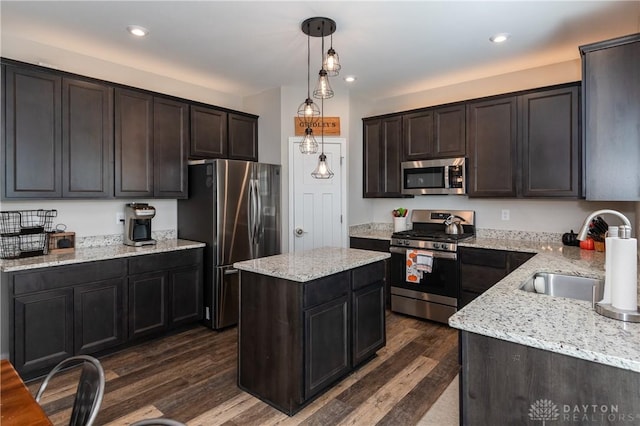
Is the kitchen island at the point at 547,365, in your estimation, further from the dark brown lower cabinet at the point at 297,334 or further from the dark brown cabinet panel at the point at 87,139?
the dark brown cabinet panel at the point at 87,139

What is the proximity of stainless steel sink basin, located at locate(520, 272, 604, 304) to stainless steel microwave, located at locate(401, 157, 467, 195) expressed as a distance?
5.80ft

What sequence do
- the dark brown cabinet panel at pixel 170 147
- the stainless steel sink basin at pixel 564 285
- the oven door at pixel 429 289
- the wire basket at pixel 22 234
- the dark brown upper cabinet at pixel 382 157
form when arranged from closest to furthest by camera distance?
the stainless steel sink basin at pixel 564 285 < the wire basket at pixel 22 234 < the dark brown cabinet panel at pixel 170 147 < the oven door at pixel 429 289 < the dark brown upper cabinet at pixel 382 157

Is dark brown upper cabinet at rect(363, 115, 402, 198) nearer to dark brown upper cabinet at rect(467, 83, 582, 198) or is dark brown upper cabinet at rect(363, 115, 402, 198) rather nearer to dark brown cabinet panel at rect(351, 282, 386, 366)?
dark brown upper cabinet at rect(467, 83, 582, 198)

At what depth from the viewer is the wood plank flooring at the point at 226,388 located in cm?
223

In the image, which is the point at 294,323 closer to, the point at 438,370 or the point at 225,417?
the point at 225,417

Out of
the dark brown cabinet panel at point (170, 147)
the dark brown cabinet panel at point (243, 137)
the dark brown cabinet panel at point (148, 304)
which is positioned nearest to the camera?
the dark brown cabinet panel at point (148, 304)

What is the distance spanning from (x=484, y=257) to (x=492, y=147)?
1148mm

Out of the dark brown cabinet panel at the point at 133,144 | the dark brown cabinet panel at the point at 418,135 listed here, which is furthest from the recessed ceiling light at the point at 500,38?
the dark brown cabinet panel at the point at 133,144

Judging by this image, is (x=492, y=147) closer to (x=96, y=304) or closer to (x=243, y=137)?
(x=243, y=137)

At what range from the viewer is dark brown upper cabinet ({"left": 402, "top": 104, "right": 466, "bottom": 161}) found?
12.8ft

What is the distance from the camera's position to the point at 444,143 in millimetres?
4004

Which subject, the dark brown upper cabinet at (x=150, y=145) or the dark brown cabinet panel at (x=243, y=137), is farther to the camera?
the dark brown cabinet panel at (x=243, y=137)

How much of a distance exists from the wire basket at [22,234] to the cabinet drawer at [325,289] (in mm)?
2329

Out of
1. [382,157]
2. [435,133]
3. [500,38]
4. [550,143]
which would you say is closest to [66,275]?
[382,157]
